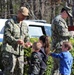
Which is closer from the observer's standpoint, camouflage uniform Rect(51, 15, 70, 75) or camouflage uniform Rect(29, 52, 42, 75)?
camouflage uniform Rect(29, 52, 42, 75)

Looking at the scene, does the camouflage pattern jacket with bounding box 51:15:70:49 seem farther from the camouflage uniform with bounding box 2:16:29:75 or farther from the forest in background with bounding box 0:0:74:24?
the forest in background with bounding box 0:0:74:24

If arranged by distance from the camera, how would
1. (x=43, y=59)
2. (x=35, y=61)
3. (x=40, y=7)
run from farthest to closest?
(x=40, y=7), (x=43, y=59), (x=35, y=61)

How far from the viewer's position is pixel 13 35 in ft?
26.5

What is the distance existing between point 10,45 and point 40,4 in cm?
3717

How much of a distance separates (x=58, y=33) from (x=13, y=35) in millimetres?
1109

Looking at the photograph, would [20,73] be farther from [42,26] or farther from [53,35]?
[42,26]

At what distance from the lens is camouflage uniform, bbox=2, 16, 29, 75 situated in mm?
8023

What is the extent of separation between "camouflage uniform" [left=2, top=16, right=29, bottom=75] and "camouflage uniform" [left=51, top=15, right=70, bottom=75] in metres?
0.75

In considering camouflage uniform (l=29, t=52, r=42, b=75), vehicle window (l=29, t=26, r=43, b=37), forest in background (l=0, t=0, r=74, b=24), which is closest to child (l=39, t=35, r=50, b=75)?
camouflage uniform (l=29, t=52, r=42, b=75)

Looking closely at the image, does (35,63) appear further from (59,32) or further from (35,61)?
(59,32)

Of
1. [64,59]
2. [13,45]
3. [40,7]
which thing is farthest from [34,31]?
[40,7]

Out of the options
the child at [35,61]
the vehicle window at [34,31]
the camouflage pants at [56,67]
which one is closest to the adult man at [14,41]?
the child at [35,61]

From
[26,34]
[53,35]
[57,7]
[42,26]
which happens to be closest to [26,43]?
[26,34]

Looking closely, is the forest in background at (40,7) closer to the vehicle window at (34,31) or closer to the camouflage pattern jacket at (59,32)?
the vehicle window at (34,31)
